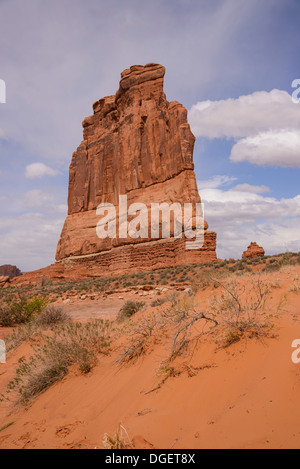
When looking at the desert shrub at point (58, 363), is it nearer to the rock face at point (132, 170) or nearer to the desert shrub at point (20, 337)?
the desert shrub at point (20, 337)

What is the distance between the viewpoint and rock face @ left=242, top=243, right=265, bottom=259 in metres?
28.6

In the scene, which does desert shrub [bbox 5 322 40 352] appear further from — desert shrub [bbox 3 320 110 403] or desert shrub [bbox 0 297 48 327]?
desert shrub [bbox 0 297 48 327]

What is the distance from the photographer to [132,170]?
119ft

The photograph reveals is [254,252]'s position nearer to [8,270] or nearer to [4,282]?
[4,282]

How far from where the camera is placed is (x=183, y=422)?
2432 mm

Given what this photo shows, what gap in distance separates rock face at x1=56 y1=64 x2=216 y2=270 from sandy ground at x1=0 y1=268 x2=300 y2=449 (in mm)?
22688

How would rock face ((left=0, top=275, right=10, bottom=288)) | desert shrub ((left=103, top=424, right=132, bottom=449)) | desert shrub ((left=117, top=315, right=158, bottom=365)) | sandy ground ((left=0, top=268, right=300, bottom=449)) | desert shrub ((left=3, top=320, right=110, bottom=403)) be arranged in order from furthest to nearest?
rock face ((left=0, top=275, right=10, bottom=288)) → desert shrub ((left=3, top=320, right=110, bottom=403)) → desert shrub ((left=117, top=315, right=158, bottom=365)) → desert shrub ((left=103, top=424, right=132, bottom=449)) → sandy ground ((left=0, top=268, right=300, bottom=449))

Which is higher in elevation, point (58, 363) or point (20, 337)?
point (58, 363)

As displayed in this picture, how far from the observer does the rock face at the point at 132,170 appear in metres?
30.4

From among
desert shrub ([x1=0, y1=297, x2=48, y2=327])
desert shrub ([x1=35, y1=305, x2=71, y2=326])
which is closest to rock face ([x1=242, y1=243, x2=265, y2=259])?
desert shrub ([x1=0, y1=297, x2=48, y2=327])

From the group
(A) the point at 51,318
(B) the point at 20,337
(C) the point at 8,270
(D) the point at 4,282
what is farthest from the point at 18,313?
(C) the point at 8,270

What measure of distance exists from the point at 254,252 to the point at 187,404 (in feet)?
92.0

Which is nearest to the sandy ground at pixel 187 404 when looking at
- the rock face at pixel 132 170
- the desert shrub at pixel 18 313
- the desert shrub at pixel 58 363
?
the desert shrub at pixel 58 363

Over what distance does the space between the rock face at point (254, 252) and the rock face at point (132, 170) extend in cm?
426
